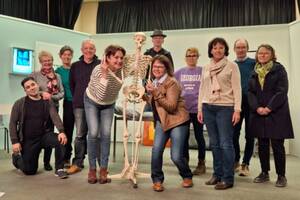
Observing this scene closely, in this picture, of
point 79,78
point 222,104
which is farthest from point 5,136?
point 222,104

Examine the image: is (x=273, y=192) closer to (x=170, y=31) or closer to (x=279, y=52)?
(x=279, y=52)

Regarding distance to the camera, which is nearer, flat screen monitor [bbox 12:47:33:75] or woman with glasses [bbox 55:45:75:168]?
woman with glasses [bbox 55:45:75:168]

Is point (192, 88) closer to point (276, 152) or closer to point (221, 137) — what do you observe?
point (221, 137)

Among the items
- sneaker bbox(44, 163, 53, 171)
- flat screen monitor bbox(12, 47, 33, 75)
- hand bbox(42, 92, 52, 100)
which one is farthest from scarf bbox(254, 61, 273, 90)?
flat screen monitor bbox(12, 47, 33, 75)

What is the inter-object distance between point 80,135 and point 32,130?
49 centimetres

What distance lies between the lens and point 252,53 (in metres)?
5.64

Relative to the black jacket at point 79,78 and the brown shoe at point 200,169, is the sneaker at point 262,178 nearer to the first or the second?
the brown shoe at point 200,169

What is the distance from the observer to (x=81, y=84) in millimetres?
3604

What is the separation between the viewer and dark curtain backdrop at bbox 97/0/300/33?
20.5 feet

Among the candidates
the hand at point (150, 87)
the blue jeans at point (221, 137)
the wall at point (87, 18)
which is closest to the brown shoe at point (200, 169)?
the blue jeans at point (221, 137)

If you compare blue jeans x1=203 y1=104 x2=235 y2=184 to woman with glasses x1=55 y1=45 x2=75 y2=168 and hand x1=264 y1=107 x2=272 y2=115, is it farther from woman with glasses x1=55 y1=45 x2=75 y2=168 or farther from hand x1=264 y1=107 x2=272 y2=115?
woman with glasses x1=55 y1=45 x2=75 y2=168

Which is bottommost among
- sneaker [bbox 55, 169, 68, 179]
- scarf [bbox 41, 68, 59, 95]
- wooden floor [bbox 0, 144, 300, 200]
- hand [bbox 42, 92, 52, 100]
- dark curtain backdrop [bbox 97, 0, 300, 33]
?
wooden floor [bbox 0, 144, 300, 200]

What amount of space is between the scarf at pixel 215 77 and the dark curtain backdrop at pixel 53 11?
4.29m

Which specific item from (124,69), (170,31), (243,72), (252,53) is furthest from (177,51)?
(124,69)
